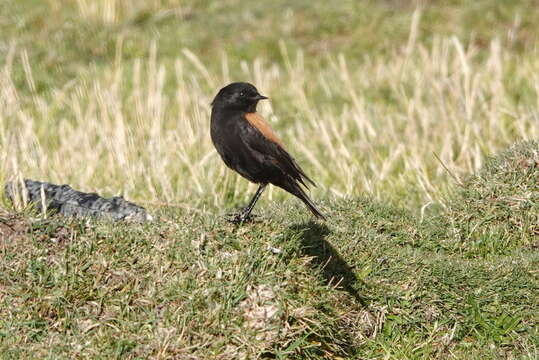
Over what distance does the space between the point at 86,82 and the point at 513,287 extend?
673cm

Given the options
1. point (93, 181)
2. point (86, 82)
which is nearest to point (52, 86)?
point (86, 82)

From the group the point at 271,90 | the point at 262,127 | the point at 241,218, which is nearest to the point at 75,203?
the point at 241,218

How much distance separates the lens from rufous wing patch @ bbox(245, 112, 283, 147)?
4.66 meters

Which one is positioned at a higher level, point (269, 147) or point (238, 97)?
point (238, 97)

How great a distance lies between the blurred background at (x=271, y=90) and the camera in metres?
6.80

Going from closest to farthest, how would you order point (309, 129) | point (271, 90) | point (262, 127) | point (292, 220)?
point (262, 127) < point (292, 220) < point (309, 129) < point (271, 90)

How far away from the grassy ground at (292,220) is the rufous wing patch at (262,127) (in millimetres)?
464

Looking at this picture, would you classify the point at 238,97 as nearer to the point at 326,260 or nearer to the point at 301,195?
the point at 301,195

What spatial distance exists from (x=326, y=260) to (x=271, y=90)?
17.5ft

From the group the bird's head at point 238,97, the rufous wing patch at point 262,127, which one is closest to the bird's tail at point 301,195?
the rufous wing patch at point 262,127

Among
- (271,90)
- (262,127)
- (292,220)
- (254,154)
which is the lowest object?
(271,90)

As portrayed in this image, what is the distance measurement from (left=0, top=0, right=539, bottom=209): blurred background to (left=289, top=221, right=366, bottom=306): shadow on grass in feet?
4.99

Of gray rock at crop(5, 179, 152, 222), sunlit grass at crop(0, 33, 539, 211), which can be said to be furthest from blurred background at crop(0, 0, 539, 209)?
gray rock at crop(5, 179, 152, 222)

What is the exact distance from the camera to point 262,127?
4.71 meters
